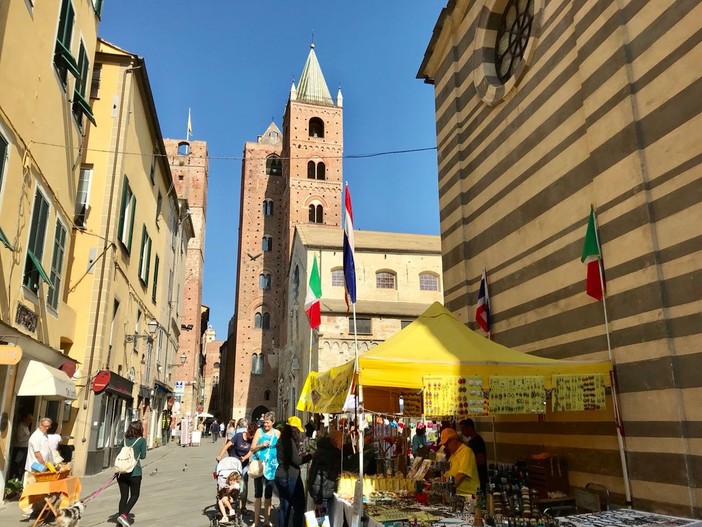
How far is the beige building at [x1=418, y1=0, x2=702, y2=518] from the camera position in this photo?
6.28 meters

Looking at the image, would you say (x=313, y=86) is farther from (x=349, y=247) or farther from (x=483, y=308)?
(x=349, y=247)

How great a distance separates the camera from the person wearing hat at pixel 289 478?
7887mm

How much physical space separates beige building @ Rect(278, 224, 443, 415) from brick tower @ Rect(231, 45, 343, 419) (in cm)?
1019

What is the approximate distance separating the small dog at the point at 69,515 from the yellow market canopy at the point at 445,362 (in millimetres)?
4384

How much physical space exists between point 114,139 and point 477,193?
11.8 m

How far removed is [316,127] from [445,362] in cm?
5089

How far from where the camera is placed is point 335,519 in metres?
7.60

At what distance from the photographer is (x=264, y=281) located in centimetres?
5300

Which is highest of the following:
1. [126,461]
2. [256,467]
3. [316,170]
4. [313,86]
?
[313,86]

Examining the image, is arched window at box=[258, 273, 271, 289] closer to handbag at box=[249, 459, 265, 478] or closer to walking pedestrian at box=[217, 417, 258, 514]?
walking pedestrian at box=[217, 417, 258, 514]

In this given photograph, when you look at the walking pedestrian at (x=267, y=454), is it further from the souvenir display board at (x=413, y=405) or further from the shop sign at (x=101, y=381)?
the shop sign at (x=101, y=381)

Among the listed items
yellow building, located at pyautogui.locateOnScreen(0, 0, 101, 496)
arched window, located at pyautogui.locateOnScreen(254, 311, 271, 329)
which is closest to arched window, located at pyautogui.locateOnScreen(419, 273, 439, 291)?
arched window, located at pyautogui.locateOnScreen(254, 311, 271, 329)

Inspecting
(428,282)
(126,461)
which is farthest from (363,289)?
(126,461)

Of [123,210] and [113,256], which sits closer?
[113,256]
